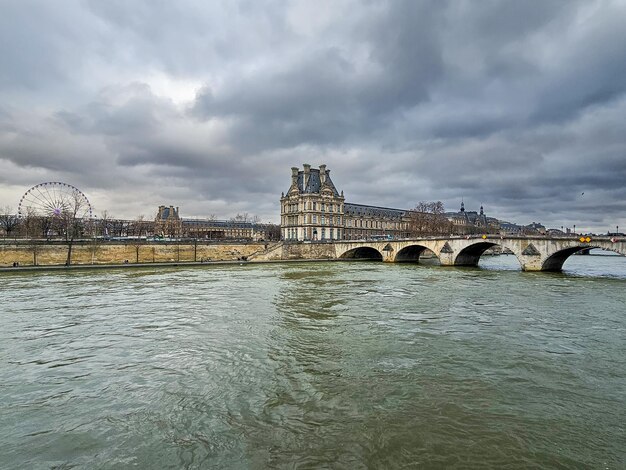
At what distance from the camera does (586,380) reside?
32.0 ft

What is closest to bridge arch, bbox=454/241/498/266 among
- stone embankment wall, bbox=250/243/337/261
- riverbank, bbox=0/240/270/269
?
stone embankment wall, bbox=250/243/337/261

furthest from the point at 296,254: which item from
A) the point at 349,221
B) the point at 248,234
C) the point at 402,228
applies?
the point at 248,234

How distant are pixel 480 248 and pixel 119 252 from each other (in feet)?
187

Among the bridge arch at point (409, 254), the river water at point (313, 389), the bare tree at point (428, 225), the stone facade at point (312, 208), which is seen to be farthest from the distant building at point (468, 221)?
the river water at point (313, 389)

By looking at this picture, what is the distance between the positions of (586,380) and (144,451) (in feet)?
35.0

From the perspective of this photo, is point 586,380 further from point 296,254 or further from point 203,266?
point 296,254

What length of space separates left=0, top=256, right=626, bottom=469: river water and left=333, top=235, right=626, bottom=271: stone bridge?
24.3 m

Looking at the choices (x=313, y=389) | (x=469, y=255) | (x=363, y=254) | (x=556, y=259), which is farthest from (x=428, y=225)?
(x=313, y=389)

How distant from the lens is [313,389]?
907 cm

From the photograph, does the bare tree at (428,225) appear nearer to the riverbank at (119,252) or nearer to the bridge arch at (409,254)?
the bridge arch at (409,254)

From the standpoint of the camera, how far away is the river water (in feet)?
21.0

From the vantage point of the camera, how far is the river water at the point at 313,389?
641 cm

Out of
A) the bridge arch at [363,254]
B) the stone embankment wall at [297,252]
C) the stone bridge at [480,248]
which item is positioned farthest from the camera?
the bridge arch at [363,254]

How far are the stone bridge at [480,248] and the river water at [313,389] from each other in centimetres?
2434
